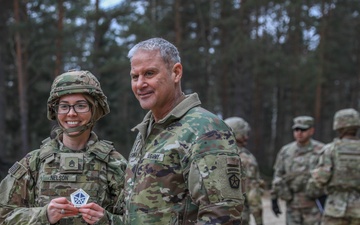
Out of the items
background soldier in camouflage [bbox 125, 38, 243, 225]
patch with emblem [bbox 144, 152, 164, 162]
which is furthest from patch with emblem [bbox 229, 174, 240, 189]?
patch with emblem [bbox 144, 152, 164, 162]

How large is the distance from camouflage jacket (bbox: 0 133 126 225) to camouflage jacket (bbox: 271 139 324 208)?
18.3ft

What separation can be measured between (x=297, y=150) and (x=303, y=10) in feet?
66.6

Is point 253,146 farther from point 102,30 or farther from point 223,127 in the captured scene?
point 223,127

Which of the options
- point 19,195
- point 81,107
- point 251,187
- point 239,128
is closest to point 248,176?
point 251,187

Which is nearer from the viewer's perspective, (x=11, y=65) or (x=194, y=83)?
(x=11, y=65)

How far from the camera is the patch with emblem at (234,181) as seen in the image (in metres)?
2.56

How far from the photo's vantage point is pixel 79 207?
322 cm

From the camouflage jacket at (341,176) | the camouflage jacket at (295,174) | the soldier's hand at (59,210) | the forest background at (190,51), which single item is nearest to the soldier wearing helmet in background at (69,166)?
the soldier's hand at (59,210)

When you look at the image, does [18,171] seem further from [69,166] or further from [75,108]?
[75,108]

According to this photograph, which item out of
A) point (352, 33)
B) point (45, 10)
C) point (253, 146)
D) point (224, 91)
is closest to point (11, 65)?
point (45, 10)

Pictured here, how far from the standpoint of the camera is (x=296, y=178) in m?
8.90

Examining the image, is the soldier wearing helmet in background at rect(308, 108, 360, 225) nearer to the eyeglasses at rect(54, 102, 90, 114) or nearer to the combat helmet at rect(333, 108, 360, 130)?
the combat helmet at rect(333, 108, 360, 130)

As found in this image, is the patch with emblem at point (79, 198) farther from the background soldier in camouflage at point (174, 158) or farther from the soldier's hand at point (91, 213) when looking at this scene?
the background soldier in camouflage at point (174, 158)

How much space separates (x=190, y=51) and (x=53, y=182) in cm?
2040
